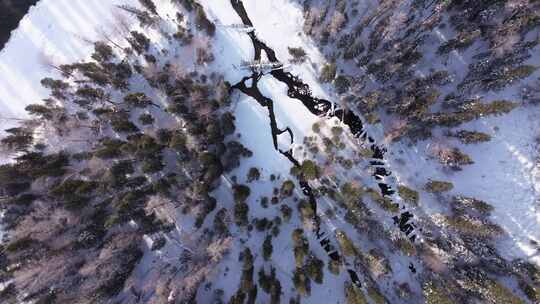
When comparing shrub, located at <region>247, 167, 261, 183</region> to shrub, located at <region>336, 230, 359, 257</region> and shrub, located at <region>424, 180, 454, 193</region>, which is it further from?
shrub, located at <region>424, 180, 454, 193</region>

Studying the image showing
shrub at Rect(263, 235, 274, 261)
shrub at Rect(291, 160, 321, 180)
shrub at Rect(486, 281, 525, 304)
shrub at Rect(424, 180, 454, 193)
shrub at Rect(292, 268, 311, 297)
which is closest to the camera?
shrub at Rect(486, 281, 525, 304)

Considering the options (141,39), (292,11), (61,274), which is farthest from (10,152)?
(292,11)

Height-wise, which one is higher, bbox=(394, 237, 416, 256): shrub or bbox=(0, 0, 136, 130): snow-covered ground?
bbox=(0, 0, 136, 130): snow-covered ground

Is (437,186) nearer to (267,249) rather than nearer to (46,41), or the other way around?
(267,249)

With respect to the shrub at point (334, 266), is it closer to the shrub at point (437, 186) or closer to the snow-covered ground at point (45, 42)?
the shrub at point (437, 186)

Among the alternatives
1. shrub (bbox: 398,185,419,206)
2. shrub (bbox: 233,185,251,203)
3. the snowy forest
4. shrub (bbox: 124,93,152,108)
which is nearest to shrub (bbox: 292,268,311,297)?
the snowy forest

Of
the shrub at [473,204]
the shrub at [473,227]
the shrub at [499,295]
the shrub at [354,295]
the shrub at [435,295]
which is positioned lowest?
the shrub at [499,295]

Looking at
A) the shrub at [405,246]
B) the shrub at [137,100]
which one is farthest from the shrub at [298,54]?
the shrub at [405,246]

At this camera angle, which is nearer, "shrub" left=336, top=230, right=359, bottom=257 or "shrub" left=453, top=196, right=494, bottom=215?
"shrub" left=336, top=230, right=359, bottom=257
